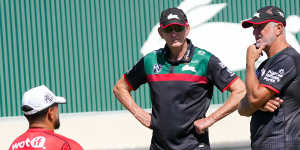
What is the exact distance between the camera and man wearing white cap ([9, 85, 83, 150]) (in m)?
4.11

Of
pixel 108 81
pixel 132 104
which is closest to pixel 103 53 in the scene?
pixel 108 81

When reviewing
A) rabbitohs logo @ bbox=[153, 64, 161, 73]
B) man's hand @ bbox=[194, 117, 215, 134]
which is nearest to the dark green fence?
rabbitohs logo @ bbox=[153, 64, 161, 73]

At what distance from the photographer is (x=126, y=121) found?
1187 cm

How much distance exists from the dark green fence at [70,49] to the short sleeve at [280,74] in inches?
308

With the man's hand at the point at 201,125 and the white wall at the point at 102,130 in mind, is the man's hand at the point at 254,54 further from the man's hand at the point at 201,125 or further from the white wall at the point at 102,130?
the white wall at the point at 102,130

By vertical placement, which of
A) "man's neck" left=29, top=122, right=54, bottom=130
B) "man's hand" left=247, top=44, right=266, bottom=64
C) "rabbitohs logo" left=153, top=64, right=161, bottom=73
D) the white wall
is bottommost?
the white wall

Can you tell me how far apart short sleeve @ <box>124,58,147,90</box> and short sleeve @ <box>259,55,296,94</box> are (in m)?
1.63

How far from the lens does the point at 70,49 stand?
39.9 feet

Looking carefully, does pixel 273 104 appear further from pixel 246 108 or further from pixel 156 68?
pixel 156 68

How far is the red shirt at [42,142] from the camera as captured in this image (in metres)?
4.09

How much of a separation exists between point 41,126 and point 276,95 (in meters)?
1.89

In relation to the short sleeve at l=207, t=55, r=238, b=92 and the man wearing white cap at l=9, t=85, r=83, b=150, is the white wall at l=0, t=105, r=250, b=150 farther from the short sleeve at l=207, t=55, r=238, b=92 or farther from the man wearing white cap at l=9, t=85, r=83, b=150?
the man wearing white cap at l=9, t=85, r=83, b=150

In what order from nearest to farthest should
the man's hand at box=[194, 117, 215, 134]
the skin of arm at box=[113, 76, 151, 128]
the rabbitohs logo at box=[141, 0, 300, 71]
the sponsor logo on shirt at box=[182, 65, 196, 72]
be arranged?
1. the man's hand at box=[194, 117, 215, 134]
2. the sponsor logo on shirt at box=[182, 65, 196, 72]
3. the skin of arm at box=[113, 76, 151, 128]
4. the rabbitohs logo at box=[141, 0, 300, 71]

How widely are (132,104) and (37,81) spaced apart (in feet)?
21.3
